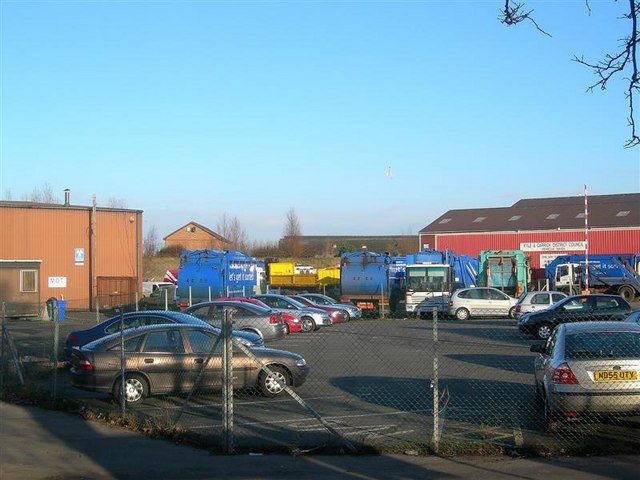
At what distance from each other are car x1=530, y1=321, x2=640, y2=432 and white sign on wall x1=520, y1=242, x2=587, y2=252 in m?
51.4

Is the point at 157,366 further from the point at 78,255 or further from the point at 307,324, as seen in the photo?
the point at 78,255

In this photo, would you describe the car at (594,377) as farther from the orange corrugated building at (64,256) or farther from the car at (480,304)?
the orange corrugated building at (64,256)

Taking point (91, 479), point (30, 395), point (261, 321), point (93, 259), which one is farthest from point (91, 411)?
point (93, 259)

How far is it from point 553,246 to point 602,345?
5311 centimetres

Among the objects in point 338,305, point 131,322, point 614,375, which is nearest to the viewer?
point 614,375

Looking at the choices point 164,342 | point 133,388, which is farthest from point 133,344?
point 133,388

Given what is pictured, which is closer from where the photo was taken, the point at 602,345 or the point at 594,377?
the point at 594,377

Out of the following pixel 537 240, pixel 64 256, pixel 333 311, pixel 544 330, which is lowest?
pixel 544 330

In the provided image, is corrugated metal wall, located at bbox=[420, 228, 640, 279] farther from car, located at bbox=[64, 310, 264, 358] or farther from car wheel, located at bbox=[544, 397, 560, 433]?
car wheel, located at bbox=[544, 397, 560, 433]

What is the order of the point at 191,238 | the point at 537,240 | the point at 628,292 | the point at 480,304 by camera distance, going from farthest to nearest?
1. the point at 191,238
2. the point at 537,240
3. the point at 628,292
4. the point at 480,304

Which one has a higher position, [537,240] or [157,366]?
[537,240]

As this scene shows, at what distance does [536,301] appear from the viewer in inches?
1234

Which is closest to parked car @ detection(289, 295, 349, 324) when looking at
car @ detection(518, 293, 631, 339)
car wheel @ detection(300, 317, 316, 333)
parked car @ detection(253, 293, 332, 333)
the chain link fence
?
parked car @ detection(253, 293, 332, 333)

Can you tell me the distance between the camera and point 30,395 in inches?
557
